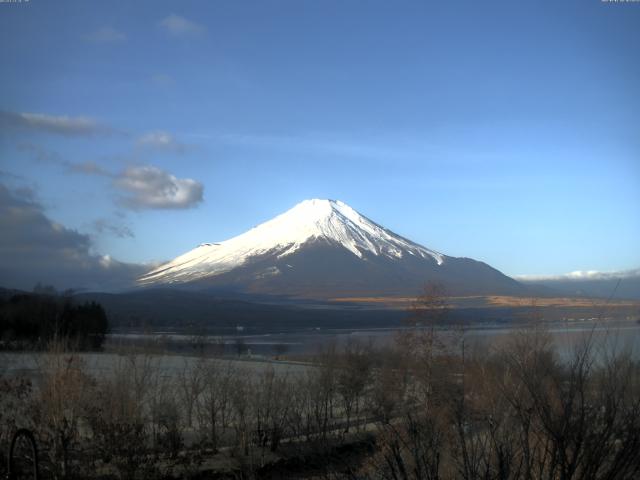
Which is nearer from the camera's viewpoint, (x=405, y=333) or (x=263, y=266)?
(x=405, y=333)

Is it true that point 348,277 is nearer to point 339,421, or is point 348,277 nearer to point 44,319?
point 44,319

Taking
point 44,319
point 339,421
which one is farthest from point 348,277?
point 339,421

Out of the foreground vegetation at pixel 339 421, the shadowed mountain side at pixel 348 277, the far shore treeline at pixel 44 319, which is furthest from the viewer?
the shadowed mountain side at pixel 348 277

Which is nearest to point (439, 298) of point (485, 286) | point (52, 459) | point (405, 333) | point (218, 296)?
point (405, 333)

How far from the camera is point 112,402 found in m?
14.9

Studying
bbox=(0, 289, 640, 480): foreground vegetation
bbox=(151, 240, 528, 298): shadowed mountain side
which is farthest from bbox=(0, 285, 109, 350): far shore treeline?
bbox=(151, 240, 528, 298): shadowed mountain side

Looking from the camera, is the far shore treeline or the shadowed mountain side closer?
the far shore treeline

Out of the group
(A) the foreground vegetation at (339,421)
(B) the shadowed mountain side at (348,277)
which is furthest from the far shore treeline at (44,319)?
(B) the shadowed mountain side at (348,277)

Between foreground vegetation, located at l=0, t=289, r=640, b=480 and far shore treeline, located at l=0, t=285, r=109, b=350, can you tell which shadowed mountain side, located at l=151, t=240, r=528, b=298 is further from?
foreground vegetation, located at l=0, t=289, r=640, b=480

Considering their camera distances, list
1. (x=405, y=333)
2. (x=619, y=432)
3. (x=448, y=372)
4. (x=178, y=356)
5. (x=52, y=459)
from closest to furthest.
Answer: (x=619, y=432) < (x=52, y=459) < (x=448, y=372) < (x=405, y=333) < (x=178, y=356)

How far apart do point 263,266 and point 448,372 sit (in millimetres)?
169607

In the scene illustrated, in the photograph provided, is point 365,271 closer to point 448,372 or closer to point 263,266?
point 263,266

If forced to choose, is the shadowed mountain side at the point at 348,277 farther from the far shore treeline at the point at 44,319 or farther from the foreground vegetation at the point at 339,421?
the foreground vegetation at the point at 339,421

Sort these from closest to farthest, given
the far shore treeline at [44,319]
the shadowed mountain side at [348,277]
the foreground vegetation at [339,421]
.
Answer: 1. the foreground vegetation at [339,421]
2. the far shore treeline at [44,319]
3. the shadowed mountain side at [348,277]
